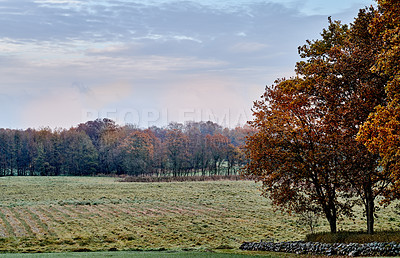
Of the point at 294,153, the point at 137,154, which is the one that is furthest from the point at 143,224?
the point at 137,154

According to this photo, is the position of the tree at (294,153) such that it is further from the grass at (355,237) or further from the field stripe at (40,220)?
the field stripe at (40,220)

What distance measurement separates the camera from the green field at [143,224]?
25.8 m

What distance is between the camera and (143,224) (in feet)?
108

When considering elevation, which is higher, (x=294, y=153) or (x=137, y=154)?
(x=137, y=154)

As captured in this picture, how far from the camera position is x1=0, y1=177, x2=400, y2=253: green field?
84.6 feet

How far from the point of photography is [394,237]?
19172 mm

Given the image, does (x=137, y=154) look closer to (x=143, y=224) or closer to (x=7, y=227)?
(x=143, y=224)

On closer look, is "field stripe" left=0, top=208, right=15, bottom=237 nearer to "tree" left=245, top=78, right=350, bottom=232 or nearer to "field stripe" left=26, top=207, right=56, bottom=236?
"field stripe" left=26, top=207, right=56, bottom=236

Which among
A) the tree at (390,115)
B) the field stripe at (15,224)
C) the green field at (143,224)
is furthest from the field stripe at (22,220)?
the tree at (390,115)

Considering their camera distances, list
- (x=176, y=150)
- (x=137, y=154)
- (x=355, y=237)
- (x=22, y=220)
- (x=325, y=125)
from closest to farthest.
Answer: (x=355, y=237) < (x=325, y=125) < (x=22, y=220) < (x=137, y=154) < (x=176, y=150)

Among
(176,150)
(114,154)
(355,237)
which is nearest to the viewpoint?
(355,237)

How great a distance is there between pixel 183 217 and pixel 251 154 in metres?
13.9

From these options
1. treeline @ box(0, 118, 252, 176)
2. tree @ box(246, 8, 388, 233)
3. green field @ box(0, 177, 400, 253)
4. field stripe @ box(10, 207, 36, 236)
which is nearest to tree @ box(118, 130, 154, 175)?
treeline @ box(0, 118, 252, 176)

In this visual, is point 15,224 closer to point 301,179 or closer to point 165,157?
point 301,179
